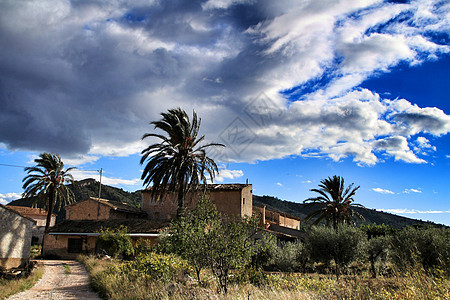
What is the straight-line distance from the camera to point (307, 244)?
24.9 m

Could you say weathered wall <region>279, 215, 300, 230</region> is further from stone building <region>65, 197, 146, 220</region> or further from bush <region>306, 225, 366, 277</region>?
bush <region>306, 225, 366, 277</region>

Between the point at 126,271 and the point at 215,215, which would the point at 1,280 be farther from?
the point at 215,215

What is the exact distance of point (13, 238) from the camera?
21984 mm

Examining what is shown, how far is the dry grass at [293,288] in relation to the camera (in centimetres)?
651

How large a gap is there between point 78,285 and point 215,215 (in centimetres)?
814

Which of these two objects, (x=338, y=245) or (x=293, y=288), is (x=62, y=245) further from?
(x=293, y=288)

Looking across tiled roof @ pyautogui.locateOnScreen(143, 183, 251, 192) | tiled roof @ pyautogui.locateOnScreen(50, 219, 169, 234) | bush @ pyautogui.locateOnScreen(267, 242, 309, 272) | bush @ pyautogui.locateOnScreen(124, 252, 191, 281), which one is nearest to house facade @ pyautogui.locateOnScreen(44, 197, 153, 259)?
tiled roof @ pyautogui.locateOnScreen(50, 219, 169, 234)

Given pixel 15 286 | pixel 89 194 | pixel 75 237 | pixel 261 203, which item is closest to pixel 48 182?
pixel 75 237

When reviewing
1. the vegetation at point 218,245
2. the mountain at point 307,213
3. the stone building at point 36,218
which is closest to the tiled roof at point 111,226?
the stone building at point 36,218

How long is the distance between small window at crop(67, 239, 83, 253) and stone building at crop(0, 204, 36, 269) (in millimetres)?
10857

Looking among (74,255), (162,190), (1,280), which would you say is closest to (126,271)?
(1,280)

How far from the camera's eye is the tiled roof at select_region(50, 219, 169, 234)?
30.8 meters

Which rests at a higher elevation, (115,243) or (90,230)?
(90,230)

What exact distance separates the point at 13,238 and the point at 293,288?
20.1 meters
